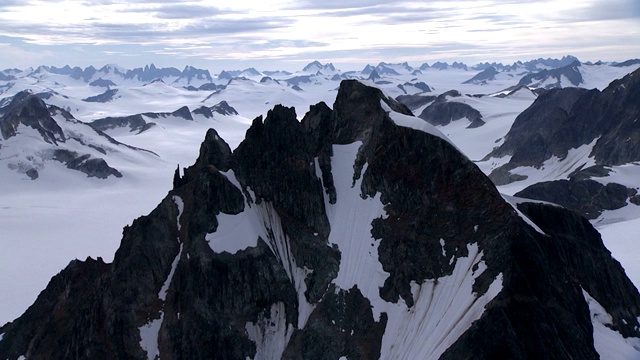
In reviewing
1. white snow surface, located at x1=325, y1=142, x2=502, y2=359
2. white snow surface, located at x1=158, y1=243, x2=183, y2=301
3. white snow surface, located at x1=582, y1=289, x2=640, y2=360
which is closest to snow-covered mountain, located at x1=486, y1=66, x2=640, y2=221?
white snow surface, located at x1=582, y1=289, x2=640, y2=360

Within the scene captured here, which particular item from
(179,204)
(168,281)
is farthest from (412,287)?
(179,204)

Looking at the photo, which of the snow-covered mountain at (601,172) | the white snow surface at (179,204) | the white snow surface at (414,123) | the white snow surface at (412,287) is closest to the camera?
the white snow surface at (412,287)

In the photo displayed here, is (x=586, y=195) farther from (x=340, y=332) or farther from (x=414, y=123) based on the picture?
(x=340, y=332)

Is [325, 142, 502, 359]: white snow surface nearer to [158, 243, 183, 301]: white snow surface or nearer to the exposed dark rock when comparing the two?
the exposed dark rock

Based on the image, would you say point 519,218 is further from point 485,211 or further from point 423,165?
point 423,165

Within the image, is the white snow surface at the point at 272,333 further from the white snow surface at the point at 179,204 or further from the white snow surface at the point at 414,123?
the white snow surface at the point at 414,123

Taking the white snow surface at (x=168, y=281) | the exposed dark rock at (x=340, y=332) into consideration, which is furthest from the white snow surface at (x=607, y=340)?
the white snow surface at (x=168, y=281)
